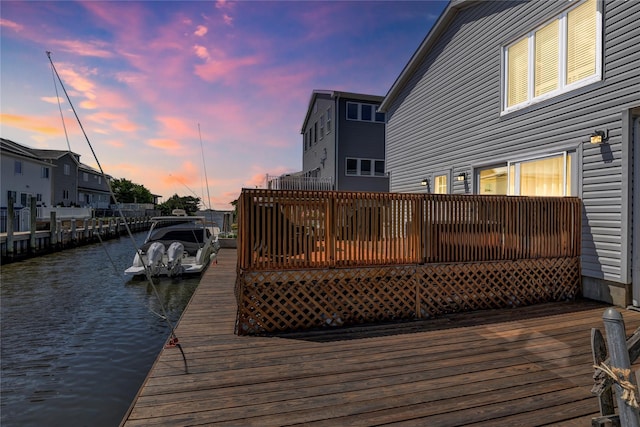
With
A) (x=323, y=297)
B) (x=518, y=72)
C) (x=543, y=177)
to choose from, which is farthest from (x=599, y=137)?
(x=323, y=297)

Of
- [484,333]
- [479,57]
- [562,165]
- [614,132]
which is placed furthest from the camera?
[479,57]

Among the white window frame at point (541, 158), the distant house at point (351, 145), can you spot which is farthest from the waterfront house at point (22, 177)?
the white window frame at point (541, 158)

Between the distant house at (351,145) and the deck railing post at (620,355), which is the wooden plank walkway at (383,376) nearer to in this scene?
the deck railing post at (620,355)

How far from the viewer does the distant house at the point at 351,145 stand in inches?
696

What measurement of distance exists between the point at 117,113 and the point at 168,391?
334 cm

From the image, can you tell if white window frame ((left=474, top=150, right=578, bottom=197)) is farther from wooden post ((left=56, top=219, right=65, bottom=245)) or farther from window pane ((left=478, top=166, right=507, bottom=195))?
wooden post ((left=56, top=219, right=65, bottom=245))

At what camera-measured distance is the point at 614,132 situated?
225 inches

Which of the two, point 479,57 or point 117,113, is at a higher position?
point 479,57

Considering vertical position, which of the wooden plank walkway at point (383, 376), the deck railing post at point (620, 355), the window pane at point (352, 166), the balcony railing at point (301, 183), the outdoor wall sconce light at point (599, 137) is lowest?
the wooden plank walkway at point (383, 376)

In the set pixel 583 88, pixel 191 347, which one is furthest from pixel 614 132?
pixel 191 347

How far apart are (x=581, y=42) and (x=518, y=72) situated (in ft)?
4.59

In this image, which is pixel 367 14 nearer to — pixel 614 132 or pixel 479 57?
pixel 479 57

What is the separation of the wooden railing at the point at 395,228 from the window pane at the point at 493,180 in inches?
76.1

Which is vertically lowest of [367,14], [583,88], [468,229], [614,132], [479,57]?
[468,229]
